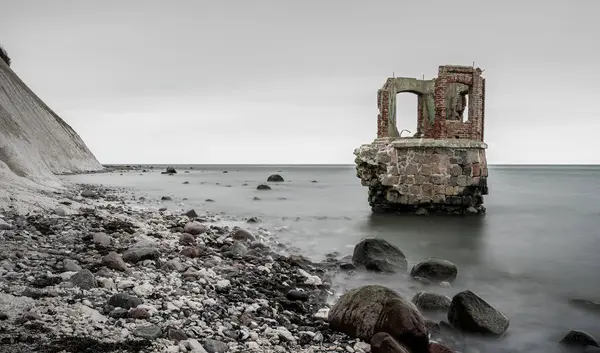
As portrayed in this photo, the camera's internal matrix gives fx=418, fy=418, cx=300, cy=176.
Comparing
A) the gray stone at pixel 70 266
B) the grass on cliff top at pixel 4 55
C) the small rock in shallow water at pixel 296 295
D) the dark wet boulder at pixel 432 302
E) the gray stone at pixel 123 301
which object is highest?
the grass on cliff top at pixel 4 55

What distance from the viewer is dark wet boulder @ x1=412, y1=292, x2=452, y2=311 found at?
20.4ft

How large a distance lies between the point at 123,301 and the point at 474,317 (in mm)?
4322

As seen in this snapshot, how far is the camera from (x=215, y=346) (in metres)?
3.90

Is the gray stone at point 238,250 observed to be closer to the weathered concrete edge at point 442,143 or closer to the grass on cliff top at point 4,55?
the weathered concrete edge at point 442,143

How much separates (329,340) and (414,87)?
16514 mm

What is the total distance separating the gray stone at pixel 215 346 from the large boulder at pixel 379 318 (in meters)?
1.53

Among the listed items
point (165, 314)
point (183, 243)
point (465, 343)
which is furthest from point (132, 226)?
point (465, 343)

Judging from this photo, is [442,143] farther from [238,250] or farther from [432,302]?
[432,302]

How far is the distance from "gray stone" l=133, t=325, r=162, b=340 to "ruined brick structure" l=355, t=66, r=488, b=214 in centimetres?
1374

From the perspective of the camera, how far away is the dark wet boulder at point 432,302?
20.4ft

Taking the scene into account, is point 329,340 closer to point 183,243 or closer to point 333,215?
point 183,243

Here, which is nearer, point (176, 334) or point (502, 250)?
point (176, 334)

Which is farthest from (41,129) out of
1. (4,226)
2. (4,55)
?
(4,226)

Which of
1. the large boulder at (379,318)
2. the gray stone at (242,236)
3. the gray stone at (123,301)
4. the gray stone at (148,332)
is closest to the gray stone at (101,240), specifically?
the gray stone at (123,301)
